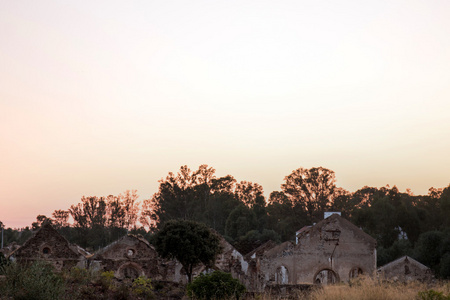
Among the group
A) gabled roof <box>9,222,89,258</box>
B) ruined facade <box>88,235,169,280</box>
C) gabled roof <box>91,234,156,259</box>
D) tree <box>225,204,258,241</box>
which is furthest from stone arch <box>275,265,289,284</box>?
tree <box>225,204,258,241</box>

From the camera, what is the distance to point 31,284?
14.4 metres

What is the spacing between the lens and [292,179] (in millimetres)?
77938

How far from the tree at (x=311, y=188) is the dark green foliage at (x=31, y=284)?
62139 millimetres

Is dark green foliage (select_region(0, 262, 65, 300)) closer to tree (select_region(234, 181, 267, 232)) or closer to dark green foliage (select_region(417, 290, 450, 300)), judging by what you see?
dark green foliage (select_region(417, 290, 450, 300))

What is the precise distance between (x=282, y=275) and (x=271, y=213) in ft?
137

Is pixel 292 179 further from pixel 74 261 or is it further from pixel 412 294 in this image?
pixel 412 294

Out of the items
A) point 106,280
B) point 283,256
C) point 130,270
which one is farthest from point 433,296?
point 130,270

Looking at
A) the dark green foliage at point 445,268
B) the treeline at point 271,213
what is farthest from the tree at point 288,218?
the dark green foliage at point 445,268

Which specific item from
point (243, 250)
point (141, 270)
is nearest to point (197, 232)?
point (141, 270)

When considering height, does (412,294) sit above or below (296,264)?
above

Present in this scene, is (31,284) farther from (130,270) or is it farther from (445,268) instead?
(445,268)

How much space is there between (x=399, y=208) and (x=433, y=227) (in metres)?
4.95

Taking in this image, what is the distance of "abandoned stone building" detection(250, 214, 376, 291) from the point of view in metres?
37.9

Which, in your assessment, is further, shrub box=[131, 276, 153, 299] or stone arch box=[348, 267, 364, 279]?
stone arch box=[348, 267, 364, 279]
